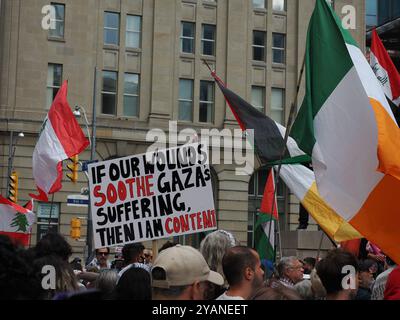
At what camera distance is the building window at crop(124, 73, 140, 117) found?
41.5m

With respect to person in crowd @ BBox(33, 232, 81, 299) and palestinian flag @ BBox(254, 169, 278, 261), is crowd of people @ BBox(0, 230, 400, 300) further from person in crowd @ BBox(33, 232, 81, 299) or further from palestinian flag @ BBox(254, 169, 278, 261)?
palestinian flag @ BBox(254, 169, 278, 261)

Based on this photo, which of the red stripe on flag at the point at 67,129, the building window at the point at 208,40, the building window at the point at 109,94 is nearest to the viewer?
the red stripe on flag at the point at 67,129

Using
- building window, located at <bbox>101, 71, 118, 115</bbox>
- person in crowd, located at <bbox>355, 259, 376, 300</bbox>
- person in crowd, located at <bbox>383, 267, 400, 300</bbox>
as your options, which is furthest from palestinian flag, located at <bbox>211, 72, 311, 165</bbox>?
building window, located at <bbox>101, 71, 118, 115</bbox>

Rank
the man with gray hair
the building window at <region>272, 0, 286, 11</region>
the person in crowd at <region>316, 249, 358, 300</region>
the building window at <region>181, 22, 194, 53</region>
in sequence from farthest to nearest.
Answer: the building window at <region>272, 0, 286, 11</region> < the building window at <region>181, 22, 194, 53</region> < the man with gray hair < the person in crowd at <region>316, 249, 358, 300</region>

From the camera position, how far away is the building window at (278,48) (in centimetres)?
4444

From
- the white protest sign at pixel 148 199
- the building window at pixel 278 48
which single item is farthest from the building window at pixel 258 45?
the white protest sign at pixel 148 199

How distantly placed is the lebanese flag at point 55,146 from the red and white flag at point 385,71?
6.57m

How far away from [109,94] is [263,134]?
29.5 m

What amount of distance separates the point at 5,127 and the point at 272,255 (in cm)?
2840

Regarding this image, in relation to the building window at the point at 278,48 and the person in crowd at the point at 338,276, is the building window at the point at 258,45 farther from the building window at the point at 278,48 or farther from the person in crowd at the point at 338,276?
the person in crowd at the point at 338,276

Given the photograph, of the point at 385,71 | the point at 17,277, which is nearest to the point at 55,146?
the point at 385,71

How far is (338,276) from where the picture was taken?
5.54m

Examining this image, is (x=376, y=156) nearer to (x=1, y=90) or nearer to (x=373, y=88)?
(x=373, y=88)

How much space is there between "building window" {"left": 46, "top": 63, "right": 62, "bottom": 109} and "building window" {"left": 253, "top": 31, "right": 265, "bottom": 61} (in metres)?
10.3
